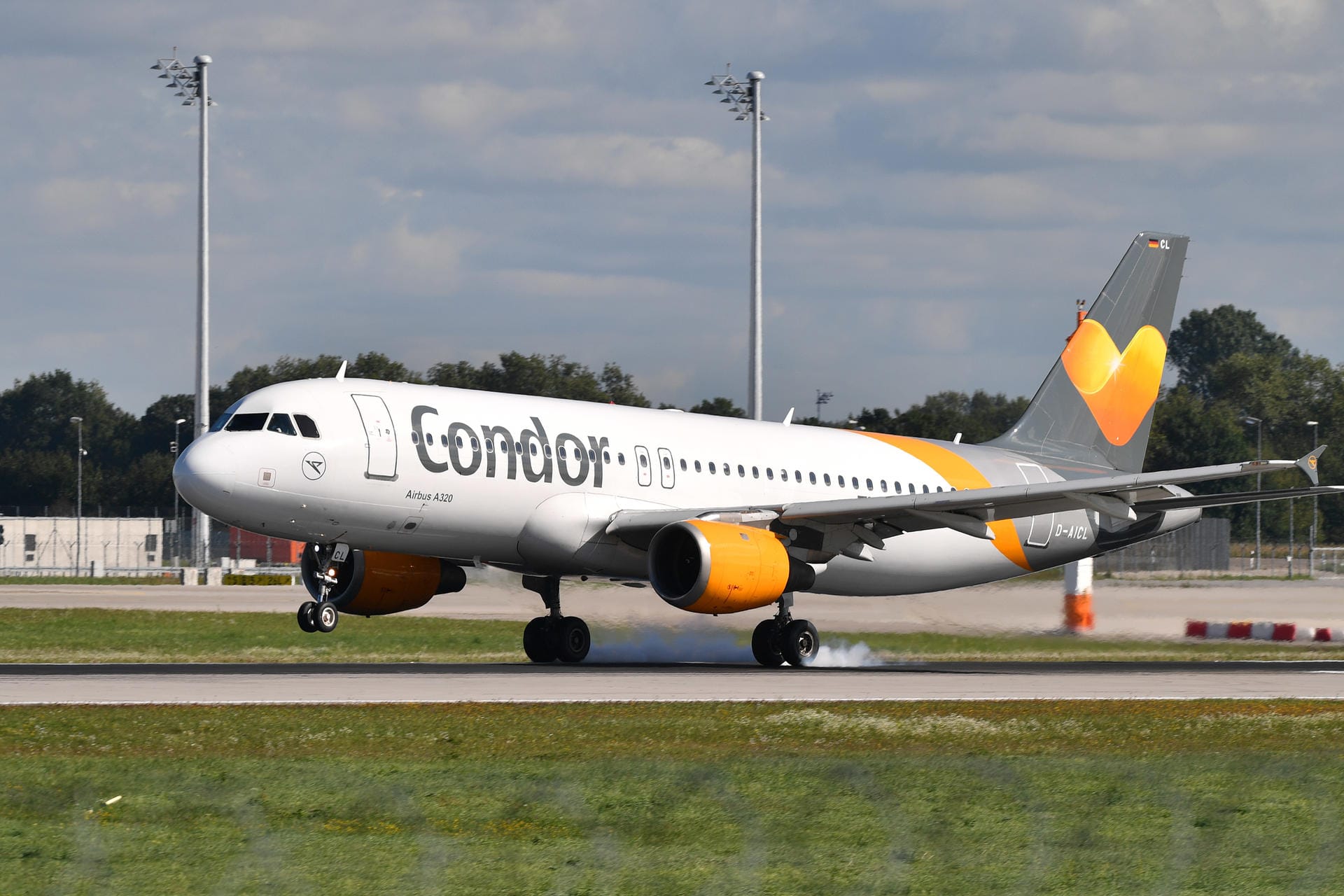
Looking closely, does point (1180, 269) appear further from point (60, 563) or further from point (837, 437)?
point (60, 563)

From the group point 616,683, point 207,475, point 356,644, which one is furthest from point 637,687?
point 356,644

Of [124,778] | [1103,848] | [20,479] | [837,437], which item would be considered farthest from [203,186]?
[20,479]

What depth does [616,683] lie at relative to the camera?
86.3 ft

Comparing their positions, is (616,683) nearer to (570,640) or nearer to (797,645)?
(797,645)

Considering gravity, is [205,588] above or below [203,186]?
below

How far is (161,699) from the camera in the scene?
21.9 meters

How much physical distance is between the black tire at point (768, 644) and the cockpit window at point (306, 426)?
9.46 meters

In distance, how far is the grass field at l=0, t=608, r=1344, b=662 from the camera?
36281mm

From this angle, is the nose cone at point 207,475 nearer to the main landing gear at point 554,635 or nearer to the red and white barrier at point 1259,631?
the main landing gear at point 554,635

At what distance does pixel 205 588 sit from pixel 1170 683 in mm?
53905

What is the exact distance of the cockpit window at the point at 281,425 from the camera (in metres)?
28.2

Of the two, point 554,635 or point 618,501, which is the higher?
point 618,501

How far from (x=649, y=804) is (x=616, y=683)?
11.6m

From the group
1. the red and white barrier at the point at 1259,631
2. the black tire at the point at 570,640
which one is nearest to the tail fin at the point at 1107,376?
the red and white barrier at the point at 1259,631
